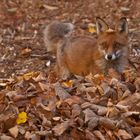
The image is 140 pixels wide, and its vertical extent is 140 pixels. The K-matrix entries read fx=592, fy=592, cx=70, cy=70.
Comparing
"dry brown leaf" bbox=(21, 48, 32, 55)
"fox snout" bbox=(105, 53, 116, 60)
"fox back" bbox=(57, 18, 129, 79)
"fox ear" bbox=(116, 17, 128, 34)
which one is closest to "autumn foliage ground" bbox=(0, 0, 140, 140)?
"fox snout" bbox=(105, 53, 116, 60)

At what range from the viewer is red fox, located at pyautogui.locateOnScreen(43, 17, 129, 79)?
10039 mm

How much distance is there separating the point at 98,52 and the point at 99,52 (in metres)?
0.03

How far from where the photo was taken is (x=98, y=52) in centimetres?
1018

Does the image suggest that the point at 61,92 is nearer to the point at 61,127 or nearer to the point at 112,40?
the point at 61,127

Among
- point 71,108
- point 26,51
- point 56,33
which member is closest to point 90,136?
point 71,108

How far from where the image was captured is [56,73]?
428 inches

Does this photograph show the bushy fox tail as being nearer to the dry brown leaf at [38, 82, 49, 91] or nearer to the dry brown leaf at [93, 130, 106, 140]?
the dry brown leaf at [38, 82, 49, 91]

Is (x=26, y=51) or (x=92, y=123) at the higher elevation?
(x=92, y=123)

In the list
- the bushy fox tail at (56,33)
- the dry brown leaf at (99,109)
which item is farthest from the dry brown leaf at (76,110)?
the bushy fox tail at (56,33)

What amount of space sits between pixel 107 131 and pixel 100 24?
3.48 meters

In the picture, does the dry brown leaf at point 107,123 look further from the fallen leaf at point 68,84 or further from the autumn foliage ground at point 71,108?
the fallen leaf at point 68,84

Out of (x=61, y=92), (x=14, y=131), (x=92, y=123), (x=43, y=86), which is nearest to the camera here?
(x=14, y=131)

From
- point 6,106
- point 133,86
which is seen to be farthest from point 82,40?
point 6,106

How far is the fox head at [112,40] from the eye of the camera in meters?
10.0
